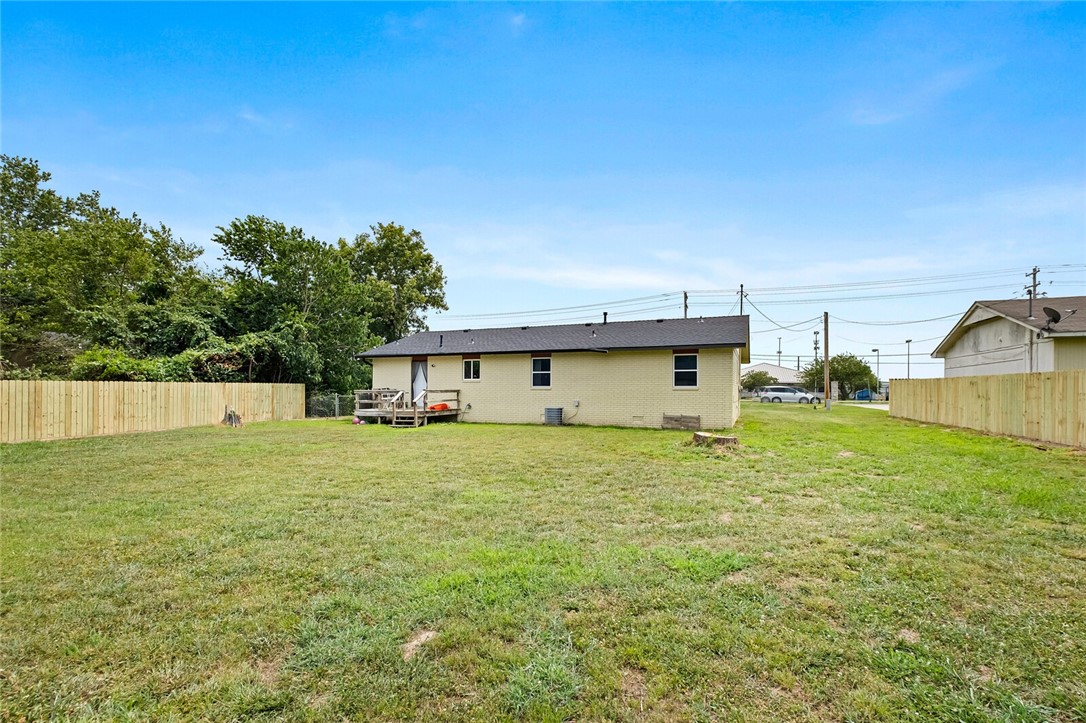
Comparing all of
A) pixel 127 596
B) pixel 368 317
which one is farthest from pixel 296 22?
pixel 368 317

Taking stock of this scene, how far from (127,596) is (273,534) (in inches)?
50.6

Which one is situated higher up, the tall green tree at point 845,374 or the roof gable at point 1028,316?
the roof gable at point 1028,316

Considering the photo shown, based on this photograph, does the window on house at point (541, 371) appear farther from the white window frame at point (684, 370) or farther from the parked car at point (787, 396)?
the parked car at point (787, 396)

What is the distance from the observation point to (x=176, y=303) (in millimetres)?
21266

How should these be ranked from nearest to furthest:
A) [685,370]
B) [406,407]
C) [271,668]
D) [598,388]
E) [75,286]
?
1. [271,668]
2. [685,370]
3. [598,388]
4. [406,407]
5. [75,286]

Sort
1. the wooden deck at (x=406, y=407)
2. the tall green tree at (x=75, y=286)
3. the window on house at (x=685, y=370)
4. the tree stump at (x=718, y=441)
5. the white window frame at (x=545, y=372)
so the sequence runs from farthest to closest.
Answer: the tall green tree at (x=75, y=286) < the white window frame at (x=545, y=372) < the wooden deck at (x=406, y=407) < the window on house at (x=685, y=370) < the tree stump at (x=718, y=441)

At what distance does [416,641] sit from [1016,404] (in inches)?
611

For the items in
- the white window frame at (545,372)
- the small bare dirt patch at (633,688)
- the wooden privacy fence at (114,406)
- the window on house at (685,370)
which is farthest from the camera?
the white window frame at (545,372)

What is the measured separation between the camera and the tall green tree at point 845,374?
43.8m

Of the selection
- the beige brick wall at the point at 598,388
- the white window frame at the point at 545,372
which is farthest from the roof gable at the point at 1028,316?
the white window frame at the point at 545,372

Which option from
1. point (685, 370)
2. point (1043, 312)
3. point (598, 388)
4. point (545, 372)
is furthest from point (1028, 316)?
point (545, 372)

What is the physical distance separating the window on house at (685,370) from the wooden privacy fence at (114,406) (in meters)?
16.3

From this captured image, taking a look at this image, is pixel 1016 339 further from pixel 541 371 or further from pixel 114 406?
pixel 114 406

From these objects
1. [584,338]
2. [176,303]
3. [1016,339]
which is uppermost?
[176,303]
